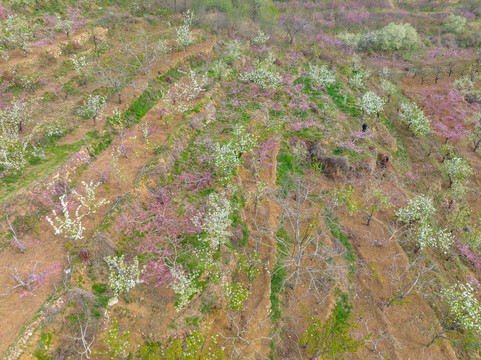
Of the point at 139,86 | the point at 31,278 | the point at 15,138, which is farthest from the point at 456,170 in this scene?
the point at 15,138

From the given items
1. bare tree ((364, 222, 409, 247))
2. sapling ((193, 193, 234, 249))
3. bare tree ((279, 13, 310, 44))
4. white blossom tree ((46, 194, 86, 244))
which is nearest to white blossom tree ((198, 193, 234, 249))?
sapling ((193, 193, 234, 249))

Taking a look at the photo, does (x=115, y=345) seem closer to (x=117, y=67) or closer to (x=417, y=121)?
(x=117, y=67)

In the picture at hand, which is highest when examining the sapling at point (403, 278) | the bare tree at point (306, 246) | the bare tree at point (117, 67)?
the bare tree at point (117, 67)

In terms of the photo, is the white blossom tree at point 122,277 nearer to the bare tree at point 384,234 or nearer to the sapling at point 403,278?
the sapling at point 403,278

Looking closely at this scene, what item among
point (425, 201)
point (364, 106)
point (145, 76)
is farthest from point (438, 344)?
point (145, 76)

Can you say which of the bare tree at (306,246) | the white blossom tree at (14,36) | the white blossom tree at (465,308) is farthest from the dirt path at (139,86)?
the white blossom tree at (465,308)

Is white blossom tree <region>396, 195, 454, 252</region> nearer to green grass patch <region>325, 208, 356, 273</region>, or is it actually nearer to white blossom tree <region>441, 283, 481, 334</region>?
white blossom tree <region>441, 283, 481, 334</region>

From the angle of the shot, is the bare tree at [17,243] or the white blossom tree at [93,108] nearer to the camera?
the bare tree at [17,243]

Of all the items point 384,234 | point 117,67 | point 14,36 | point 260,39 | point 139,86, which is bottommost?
point 384,234
